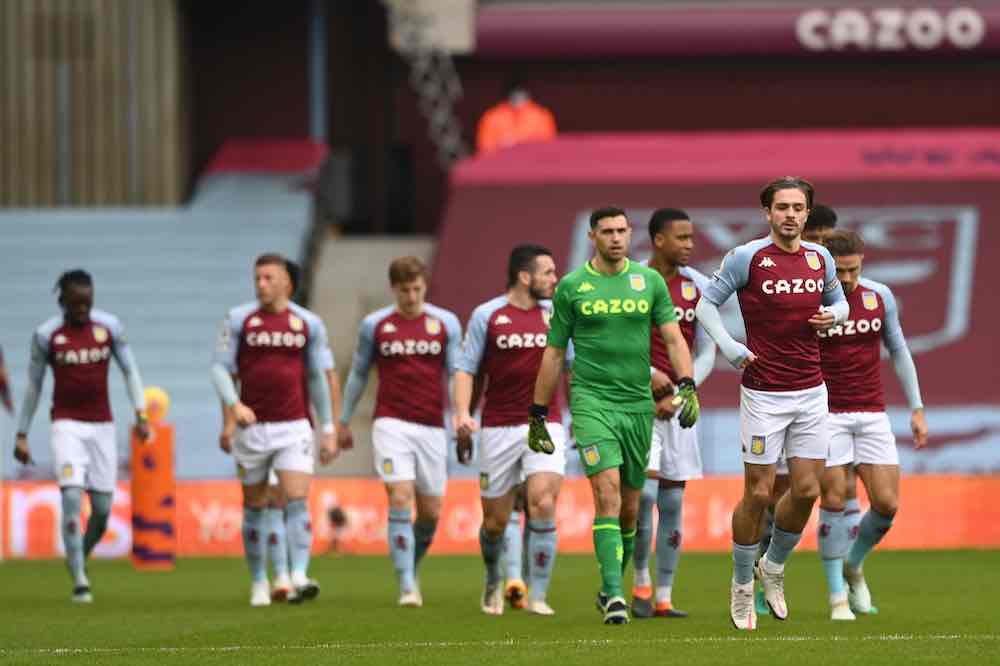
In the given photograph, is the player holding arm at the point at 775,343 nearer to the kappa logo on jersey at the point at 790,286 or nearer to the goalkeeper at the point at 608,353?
the kappa logo on jersey at the point at 790,286

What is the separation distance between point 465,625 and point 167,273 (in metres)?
17.8

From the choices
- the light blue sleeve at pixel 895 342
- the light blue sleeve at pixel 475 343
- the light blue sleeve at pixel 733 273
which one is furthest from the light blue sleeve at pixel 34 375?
the light blue sleeve at pixel 895 342

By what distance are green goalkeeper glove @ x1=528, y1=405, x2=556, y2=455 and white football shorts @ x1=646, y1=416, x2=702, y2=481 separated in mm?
1364

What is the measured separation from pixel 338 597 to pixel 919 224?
511 inches

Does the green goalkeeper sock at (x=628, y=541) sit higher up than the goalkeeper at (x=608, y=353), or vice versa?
the goalkeeper at (x=608, y=353)

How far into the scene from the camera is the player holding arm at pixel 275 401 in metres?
14.6

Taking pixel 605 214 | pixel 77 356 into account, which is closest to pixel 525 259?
pixel 605 214

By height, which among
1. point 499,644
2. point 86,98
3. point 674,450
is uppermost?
point 86,98

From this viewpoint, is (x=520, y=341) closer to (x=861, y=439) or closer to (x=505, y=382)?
(x=505, y=382)

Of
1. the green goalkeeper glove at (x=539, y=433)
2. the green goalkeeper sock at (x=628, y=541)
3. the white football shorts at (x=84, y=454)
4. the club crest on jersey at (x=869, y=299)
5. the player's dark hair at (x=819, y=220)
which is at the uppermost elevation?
the player's dark hair at (x=819, y=220)

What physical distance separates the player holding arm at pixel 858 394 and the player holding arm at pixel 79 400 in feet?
18.0

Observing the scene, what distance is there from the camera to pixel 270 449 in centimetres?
1461

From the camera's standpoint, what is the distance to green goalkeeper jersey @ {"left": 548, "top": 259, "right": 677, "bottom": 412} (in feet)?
38.7

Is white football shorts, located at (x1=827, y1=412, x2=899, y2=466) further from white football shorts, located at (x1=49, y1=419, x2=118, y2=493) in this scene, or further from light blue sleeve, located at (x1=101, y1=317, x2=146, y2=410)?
white football shorts, located at (x1=49, y1=419, x2=118, y2=493)
